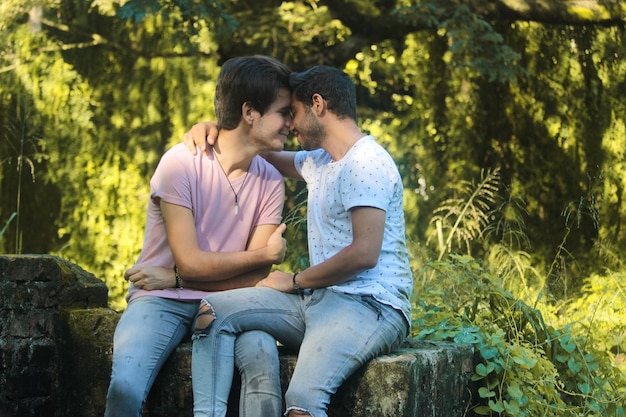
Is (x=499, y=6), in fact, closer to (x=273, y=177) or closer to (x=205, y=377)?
(x=273, y=177)

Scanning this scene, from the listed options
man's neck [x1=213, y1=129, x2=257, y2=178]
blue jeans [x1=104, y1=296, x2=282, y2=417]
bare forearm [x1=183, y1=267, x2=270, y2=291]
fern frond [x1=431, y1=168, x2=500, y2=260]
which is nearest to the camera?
blue jeans [x1=104, y1=296, x2=282, y2=417]

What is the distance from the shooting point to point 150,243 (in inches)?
136

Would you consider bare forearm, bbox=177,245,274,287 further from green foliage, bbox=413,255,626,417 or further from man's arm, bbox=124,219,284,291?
green foliage, bbox=413,255,626,417

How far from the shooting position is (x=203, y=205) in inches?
136

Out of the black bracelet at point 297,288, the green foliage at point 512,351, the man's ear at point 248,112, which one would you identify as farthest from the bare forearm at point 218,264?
the green foliage at point 512,351

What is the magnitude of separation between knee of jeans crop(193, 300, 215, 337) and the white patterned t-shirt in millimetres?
394

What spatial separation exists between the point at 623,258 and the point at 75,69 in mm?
5137

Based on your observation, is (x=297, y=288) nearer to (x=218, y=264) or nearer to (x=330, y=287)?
(x=330, y=287)

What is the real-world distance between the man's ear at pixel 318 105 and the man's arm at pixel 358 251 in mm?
415

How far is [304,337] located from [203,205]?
24.3 inches

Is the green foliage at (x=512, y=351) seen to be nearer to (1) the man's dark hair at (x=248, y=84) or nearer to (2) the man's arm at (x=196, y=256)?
(2) the man's arm at (x=196, y=256)

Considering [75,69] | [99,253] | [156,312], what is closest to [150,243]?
[156,312]


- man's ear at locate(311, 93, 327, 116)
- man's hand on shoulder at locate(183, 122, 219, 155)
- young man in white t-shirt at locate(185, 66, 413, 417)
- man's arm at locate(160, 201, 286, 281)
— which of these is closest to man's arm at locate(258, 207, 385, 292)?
young man in white t-shirt at locate(185, 66, 413, 417)

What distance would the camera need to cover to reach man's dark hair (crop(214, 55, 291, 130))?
3.44 m
